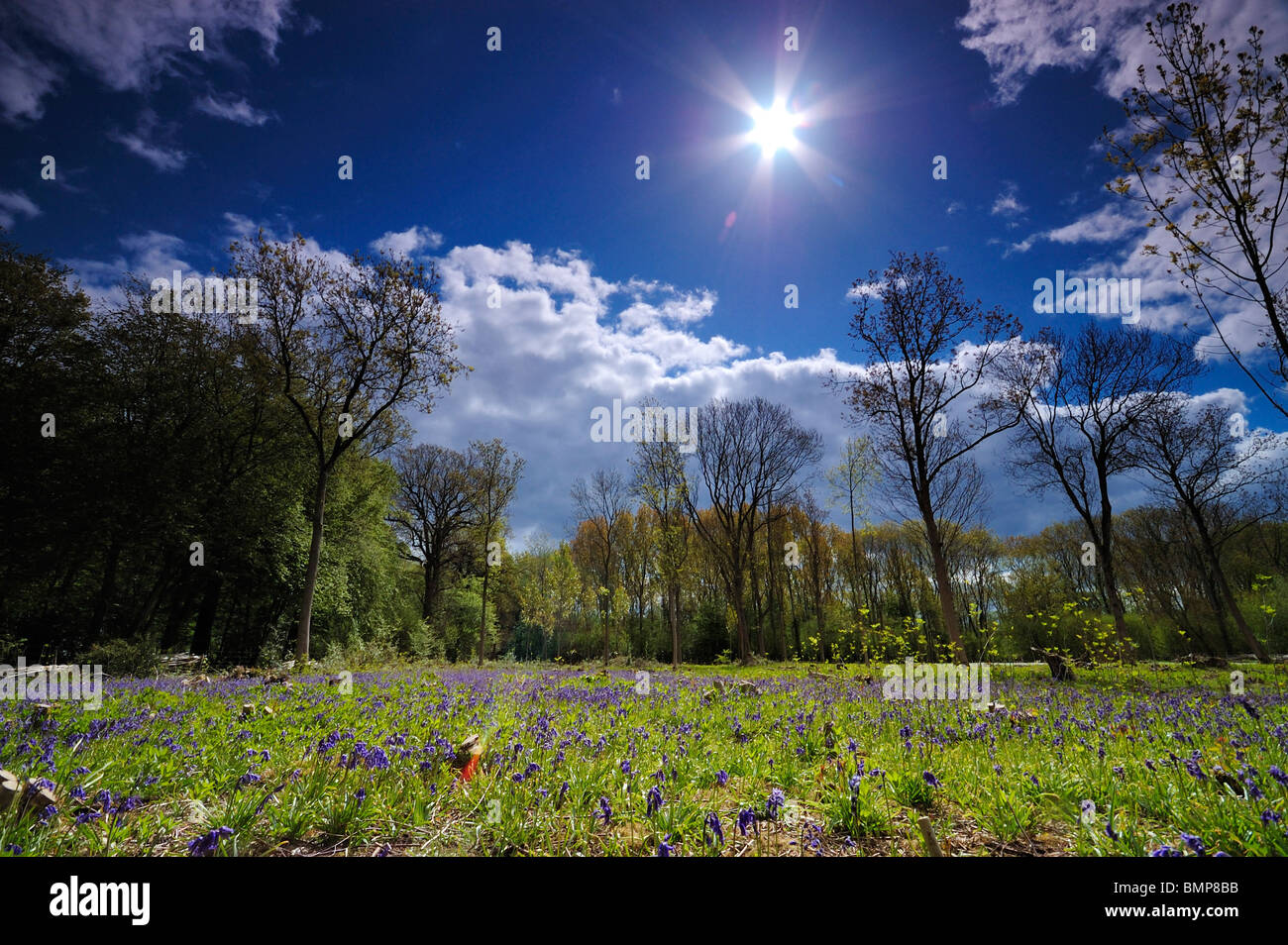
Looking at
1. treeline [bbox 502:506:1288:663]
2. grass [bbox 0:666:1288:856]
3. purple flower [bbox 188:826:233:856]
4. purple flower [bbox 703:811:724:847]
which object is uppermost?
purple flower [bbox 188:826:233:856]

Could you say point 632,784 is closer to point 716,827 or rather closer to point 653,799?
point 653,799

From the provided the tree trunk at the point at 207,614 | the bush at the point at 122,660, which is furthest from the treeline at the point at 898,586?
the bush at the point at 122,660

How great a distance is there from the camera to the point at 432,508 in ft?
125

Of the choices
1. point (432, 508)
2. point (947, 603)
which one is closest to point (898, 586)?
point (947, 603)

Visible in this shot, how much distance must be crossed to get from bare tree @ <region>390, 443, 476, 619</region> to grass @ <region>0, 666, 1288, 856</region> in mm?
32812

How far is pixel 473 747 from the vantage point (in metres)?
3.98

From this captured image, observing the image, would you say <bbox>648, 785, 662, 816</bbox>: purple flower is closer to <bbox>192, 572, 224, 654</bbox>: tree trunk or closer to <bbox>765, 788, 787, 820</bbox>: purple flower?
<bbox>765, 788, 787, 820</bbox>: purple flower

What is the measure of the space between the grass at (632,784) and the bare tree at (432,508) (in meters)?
32.8

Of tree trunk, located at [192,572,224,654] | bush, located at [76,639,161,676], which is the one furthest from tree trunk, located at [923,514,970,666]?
tree trunk, located at [192,572,224,654]

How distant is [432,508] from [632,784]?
3820 cm

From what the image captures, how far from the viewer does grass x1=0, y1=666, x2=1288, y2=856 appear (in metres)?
2.63
